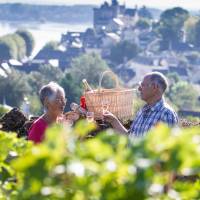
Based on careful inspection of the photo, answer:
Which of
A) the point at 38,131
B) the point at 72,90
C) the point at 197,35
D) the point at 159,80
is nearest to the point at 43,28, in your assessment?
the point at 197,35

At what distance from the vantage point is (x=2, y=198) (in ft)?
3.91

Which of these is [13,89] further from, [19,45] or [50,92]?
[50,92]

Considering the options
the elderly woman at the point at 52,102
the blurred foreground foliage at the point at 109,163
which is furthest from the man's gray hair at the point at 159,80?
the blurred foreground foliage at the point at 109,163

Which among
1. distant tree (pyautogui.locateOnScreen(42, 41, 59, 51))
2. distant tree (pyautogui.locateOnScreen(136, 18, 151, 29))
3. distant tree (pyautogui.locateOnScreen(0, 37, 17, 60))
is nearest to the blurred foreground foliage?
distant tree (pyautogui.locateOnScreen(0, 37, 17, 60))

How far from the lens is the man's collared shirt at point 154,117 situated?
3.25 meters

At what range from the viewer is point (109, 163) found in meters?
0.88

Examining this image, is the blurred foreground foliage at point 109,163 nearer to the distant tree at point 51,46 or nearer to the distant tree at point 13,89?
the distant tree at point 13,89

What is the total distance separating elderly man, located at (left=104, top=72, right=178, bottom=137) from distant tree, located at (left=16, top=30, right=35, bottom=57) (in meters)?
80.4

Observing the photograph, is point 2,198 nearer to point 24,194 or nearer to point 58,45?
point 24,194

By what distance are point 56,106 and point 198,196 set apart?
2.03 meters

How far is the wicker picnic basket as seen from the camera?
4109 millimetres

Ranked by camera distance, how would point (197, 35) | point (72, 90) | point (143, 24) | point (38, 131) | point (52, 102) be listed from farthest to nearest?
point (143, 24), point (197, 35), point (72, 90), point (52, 102), point (38, 131)

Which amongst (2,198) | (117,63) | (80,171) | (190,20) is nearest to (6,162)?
(2,198)

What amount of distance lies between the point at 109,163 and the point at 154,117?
240cm
